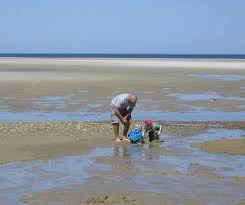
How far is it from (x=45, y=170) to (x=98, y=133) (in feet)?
16.5

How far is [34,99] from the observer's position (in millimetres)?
24703

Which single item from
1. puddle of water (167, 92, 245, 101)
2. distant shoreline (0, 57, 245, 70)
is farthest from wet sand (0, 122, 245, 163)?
distant shoreline (0, 57, 245, 70)

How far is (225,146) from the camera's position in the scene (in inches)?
469

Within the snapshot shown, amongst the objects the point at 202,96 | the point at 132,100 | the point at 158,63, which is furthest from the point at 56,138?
the point at 158,63

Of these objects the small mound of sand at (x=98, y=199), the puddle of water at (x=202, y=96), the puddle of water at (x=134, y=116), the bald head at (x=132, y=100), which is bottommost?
the puddle of water at (x=202, y=96)

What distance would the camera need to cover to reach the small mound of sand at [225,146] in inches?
448

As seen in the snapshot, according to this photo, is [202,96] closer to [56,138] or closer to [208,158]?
[56,138]

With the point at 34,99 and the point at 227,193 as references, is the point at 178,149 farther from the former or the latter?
the point at 34,99

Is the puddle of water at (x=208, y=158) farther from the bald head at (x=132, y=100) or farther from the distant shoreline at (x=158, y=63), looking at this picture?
the distant shoreline at (x=158, y=63)

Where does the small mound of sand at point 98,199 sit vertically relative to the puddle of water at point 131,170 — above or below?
above

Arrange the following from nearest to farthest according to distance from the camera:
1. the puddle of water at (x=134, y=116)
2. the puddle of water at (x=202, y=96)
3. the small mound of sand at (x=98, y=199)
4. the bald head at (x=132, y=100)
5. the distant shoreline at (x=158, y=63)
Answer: the small mound of sand at (x=98, y=199), the bald head at (x=132, y=100), the puddle of water at (x=134, y=116), the puddle of water at (x=202, y=96), the distant shoreline at (x=158, y=63)

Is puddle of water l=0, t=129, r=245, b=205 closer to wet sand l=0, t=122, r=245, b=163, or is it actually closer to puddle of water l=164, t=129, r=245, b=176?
puddle of water l=164, t=129, r=245, b=176

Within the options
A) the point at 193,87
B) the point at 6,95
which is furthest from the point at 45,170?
the point at 193,87

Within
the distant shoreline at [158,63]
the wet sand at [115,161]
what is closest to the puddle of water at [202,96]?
the wet sand at [115,161]
